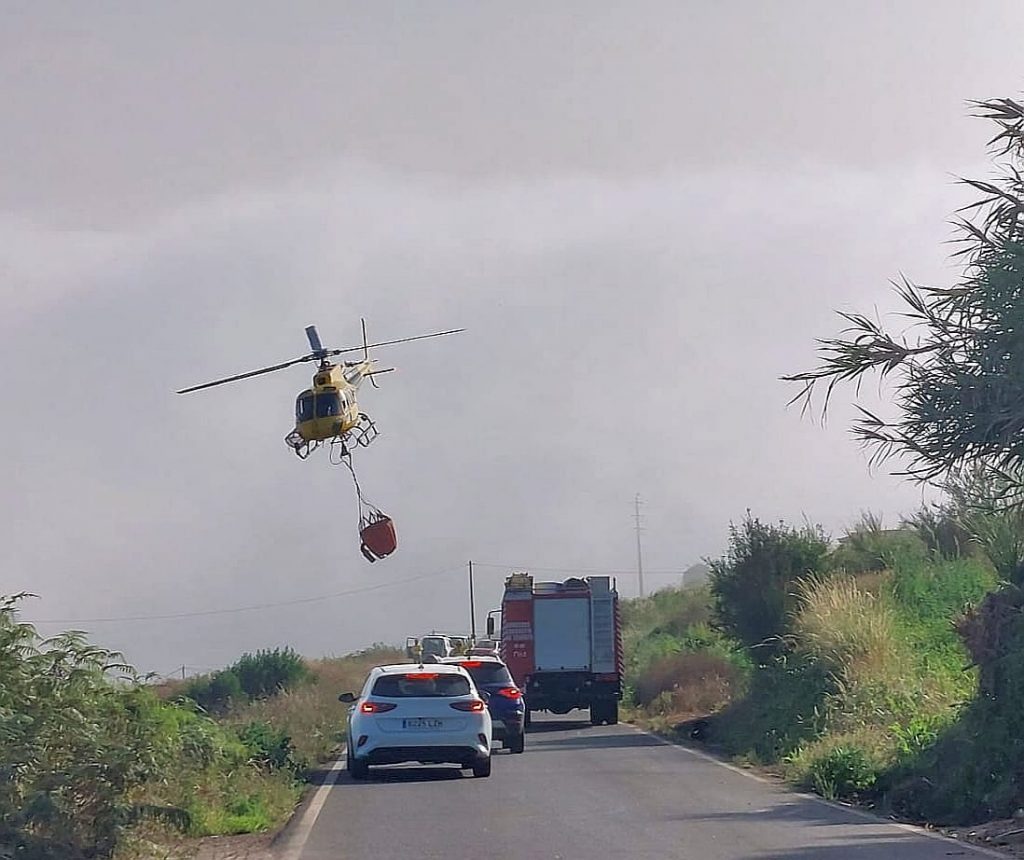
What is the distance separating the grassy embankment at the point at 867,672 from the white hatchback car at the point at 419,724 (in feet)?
13.7

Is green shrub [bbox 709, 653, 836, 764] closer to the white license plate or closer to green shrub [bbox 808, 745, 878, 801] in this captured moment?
green shrub [bbox 808, 745, 878, 801]

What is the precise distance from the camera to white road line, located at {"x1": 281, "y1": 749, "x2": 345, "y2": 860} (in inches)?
575

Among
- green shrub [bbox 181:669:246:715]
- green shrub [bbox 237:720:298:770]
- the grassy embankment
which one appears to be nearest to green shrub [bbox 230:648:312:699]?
green shrub [bbox 181:669:246:715]

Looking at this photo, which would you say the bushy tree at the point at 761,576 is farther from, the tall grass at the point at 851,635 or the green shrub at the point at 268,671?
the green shrub at the point at 268,671

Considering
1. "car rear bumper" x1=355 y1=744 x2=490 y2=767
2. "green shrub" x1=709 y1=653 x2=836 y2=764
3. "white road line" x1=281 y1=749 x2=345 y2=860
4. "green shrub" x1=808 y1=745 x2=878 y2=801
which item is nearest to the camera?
"white road line" x1=281 y1=749 x2=345 y2=860

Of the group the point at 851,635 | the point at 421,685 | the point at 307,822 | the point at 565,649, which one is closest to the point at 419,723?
the point at 421,685

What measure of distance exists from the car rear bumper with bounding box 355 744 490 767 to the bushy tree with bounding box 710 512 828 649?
473 inches

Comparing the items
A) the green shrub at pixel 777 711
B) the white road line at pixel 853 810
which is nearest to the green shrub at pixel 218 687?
the green shrub at pixel 777 711

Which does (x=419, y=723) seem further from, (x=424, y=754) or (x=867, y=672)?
(x=867, y=672)

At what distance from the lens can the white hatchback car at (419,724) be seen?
21.3m

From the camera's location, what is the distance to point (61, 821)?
528 inches

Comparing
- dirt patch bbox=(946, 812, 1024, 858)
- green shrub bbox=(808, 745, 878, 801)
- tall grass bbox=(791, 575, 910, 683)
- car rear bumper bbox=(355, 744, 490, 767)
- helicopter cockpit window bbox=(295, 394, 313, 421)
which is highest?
helicopter cockpit window bbox=(295, 394, 313, 421)

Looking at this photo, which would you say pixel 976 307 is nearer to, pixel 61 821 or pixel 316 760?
pixel 61 821

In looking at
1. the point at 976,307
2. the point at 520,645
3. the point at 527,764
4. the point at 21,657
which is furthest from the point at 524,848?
the point at 520,645
